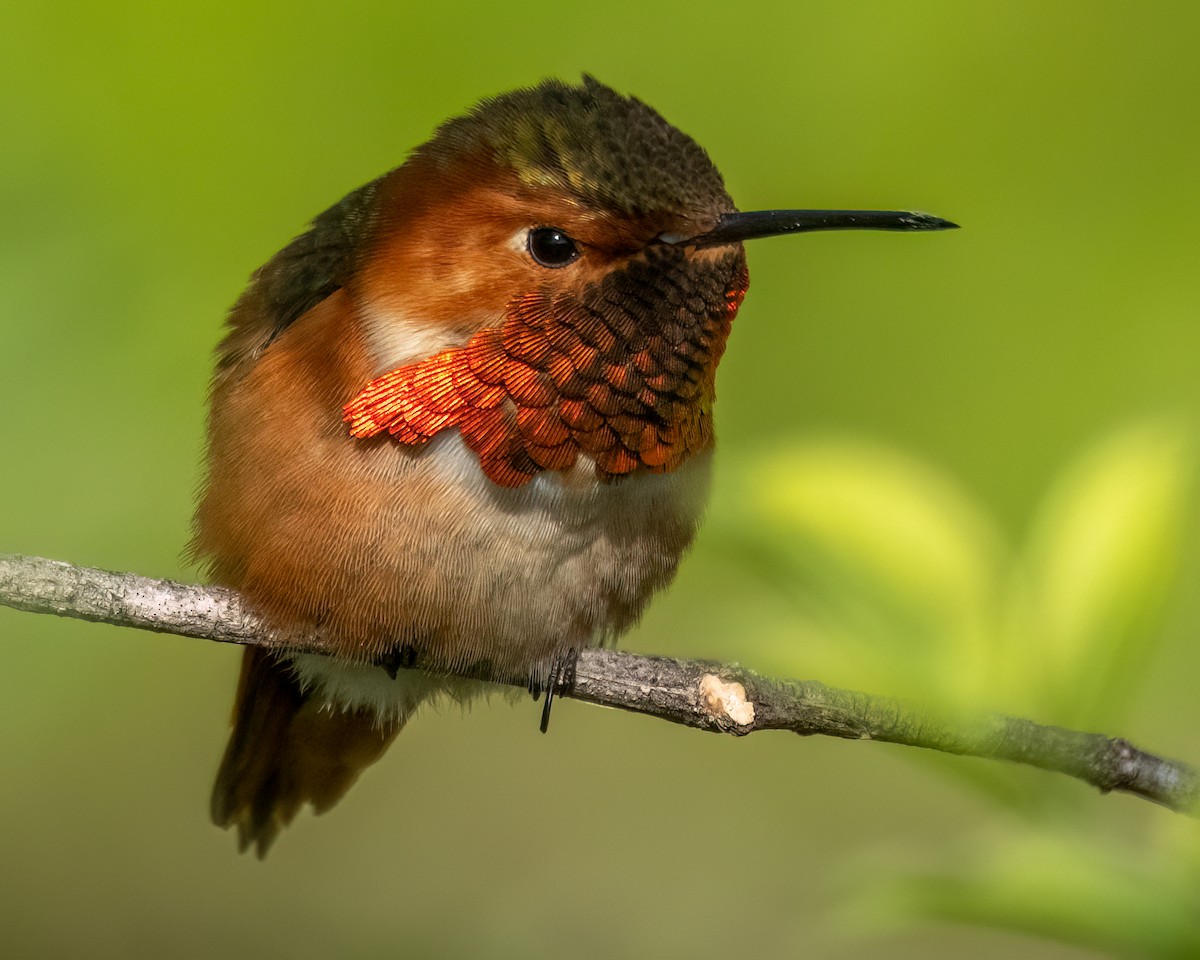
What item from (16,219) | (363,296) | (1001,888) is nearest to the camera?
(1001,888)

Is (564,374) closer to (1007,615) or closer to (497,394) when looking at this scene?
(497,394)

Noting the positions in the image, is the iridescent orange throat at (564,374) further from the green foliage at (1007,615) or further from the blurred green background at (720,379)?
the blurred green background at (720,379)

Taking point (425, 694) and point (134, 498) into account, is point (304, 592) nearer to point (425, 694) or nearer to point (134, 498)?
point (425, 694)

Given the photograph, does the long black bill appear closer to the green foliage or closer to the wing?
the green foliage

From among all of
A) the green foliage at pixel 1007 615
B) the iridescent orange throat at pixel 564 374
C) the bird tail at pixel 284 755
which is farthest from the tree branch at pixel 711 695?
the bird tail at pixel 284 755

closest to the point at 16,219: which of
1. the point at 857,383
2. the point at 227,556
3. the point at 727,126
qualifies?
the point at 227,556
